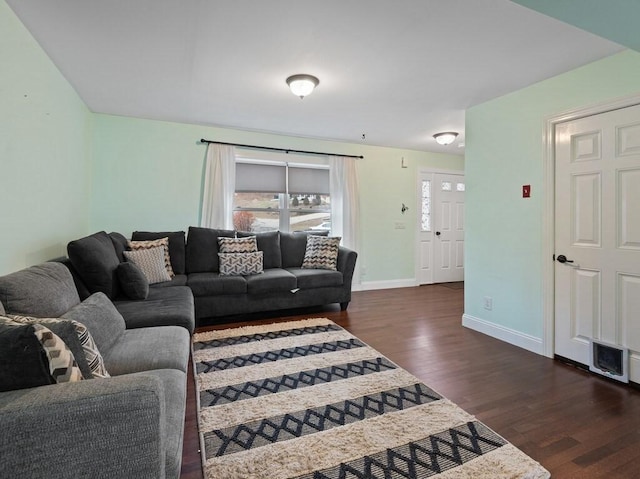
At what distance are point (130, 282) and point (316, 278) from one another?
77.5 inches

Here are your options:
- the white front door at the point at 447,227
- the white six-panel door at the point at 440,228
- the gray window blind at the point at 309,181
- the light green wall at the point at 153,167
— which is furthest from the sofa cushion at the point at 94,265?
the white front door at the point at 447,227

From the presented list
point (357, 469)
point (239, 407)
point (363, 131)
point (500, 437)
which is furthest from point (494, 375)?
point (363, 131)

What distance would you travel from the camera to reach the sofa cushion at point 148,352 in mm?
1578

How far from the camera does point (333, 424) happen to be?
5.83 ft

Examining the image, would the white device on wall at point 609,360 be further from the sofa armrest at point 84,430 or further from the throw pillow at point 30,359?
the throw pillow at point 30,359

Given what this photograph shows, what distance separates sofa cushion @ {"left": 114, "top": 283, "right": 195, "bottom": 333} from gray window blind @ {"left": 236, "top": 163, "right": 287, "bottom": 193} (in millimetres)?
2228

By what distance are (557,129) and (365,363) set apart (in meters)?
2.50

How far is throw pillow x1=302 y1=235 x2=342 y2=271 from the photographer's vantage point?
4.24 metres

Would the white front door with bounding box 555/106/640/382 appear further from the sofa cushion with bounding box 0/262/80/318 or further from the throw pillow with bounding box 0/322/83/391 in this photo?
the sofa cushion with bounding box 0/262/80/318

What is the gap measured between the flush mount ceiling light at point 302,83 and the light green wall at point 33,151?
181 centimetres

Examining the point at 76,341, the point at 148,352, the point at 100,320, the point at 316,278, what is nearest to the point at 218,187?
the point at 316,278

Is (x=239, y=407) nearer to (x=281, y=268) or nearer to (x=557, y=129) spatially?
(x=281, y=268)

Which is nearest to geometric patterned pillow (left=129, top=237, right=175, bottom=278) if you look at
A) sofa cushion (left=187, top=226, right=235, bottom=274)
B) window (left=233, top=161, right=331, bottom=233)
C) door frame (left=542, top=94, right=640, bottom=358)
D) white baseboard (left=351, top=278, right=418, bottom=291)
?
sofa cushion (left=187, top=226, right=235, bottom=274)

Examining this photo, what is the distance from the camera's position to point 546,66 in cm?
256
